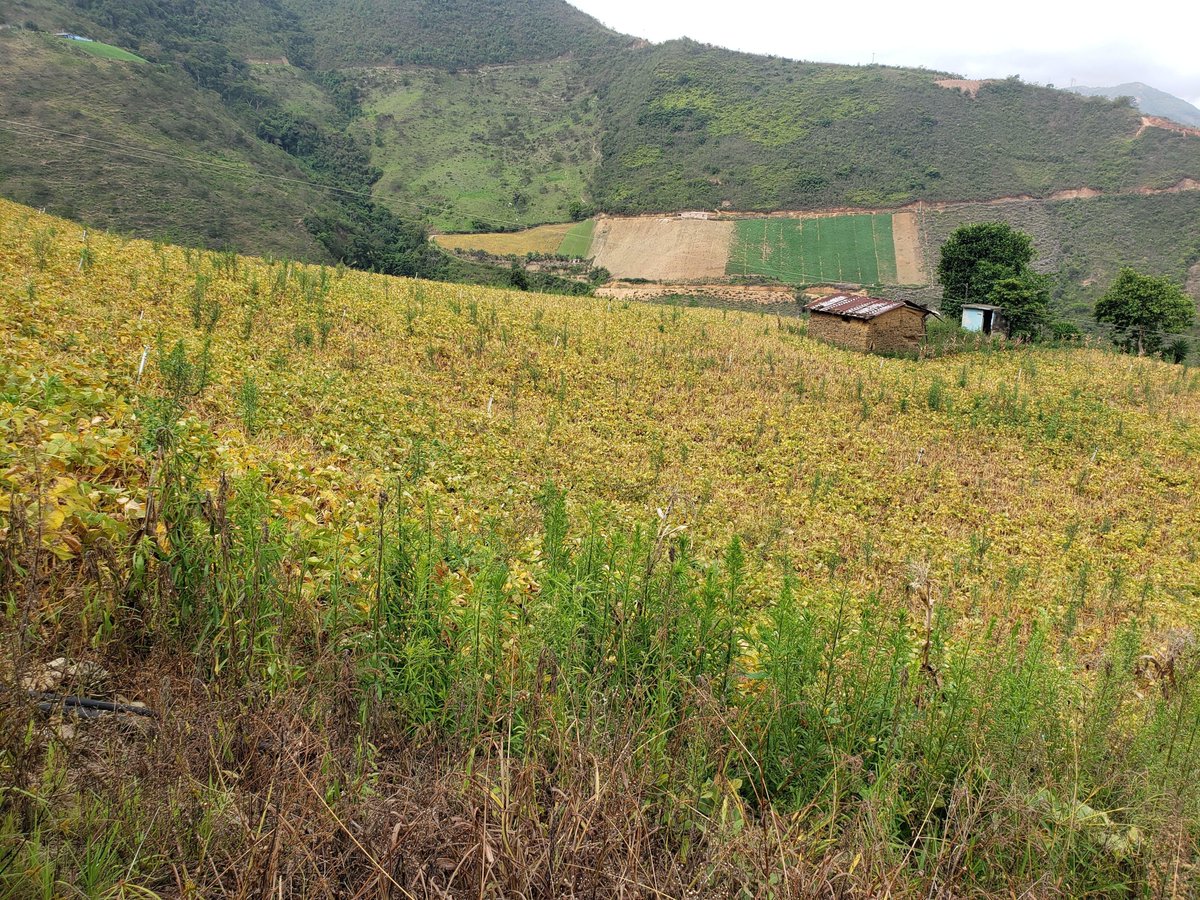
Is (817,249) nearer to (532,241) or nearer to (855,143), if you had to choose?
(855,143)

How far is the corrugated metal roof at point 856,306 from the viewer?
1986cm

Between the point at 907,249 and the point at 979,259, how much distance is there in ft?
97.6

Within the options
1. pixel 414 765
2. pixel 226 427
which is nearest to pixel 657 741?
pixel 414 765

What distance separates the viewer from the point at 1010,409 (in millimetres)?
14266

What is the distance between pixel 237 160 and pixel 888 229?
6365cm

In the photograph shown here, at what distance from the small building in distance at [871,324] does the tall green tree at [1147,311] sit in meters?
12.6

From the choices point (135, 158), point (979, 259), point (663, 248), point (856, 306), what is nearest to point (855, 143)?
point (663, 248)

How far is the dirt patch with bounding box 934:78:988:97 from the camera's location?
85.2 m

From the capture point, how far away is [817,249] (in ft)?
202

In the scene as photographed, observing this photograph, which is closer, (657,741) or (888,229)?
(657,741)

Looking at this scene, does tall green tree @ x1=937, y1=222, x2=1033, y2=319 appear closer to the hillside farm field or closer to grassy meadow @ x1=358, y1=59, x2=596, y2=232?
the hillside farm field

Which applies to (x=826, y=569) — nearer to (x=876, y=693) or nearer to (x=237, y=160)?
(x=876, y=693)

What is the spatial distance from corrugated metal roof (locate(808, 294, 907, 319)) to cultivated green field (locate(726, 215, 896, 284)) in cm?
3567

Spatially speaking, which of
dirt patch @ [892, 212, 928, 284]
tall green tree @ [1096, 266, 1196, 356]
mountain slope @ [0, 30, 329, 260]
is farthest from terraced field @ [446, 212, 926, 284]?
tall green tree @ [1096, 266, 1196, 356]
